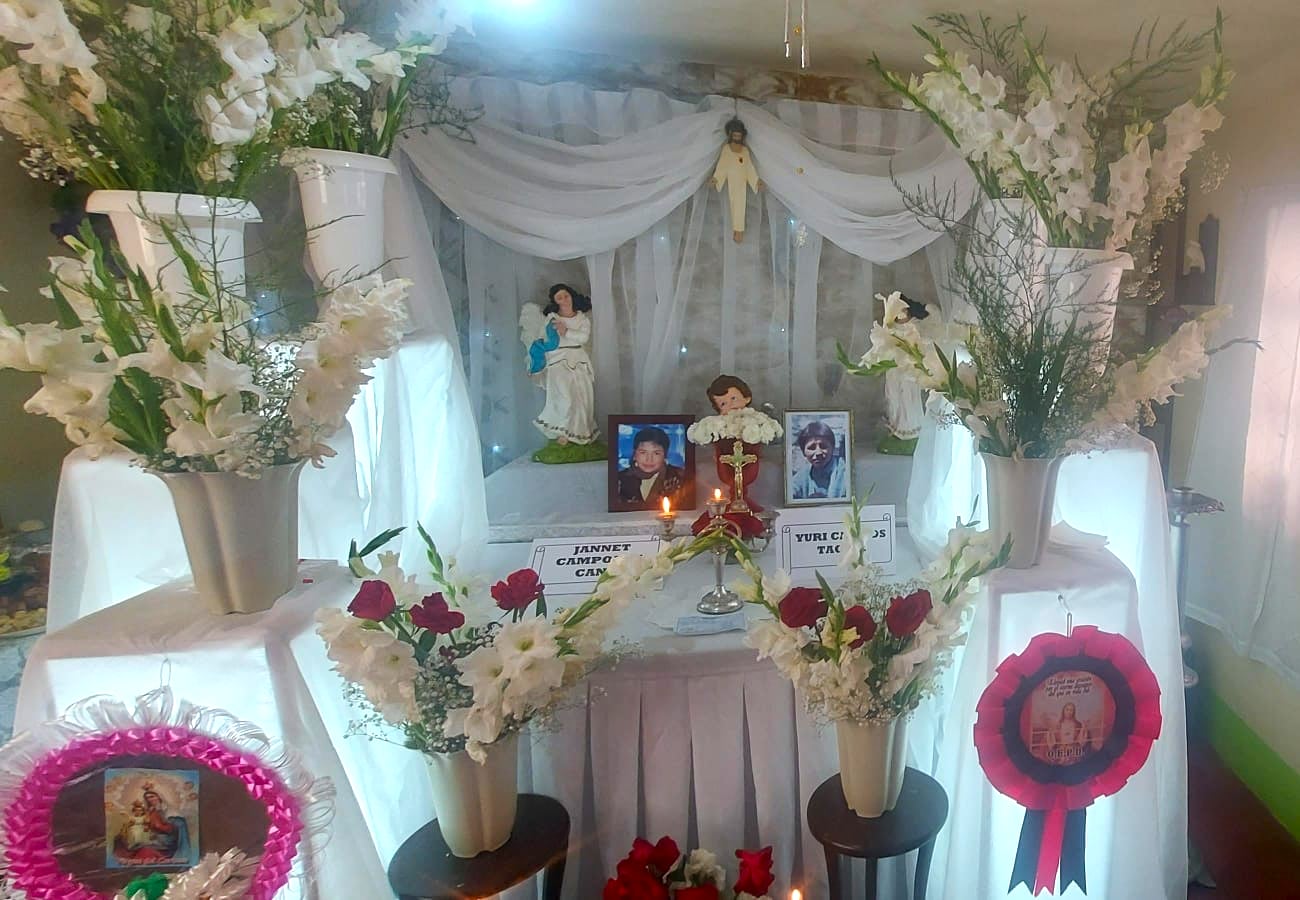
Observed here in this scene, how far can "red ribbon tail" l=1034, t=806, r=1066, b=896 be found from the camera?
1.16 meters

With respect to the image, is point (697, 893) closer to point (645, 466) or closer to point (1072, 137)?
point (645, 466)

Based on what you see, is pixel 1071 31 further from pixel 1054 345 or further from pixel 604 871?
pixel 604 871

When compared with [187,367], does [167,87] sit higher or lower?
higher

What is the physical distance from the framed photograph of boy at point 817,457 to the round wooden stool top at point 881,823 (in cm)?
98

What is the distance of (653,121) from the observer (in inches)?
90.0

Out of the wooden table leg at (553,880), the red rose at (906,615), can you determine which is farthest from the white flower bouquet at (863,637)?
the wooden table leg at (553,880)

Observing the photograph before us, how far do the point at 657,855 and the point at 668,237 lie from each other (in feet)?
5.87

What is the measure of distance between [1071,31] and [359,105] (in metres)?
1.86

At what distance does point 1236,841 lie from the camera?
6.63 ft

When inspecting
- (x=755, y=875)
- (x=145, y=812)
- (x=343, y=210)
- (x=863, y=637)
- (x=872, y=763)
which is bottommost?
(x=755, y=875)

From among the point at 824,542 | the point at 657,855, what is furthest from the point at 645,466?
the point at 657,855

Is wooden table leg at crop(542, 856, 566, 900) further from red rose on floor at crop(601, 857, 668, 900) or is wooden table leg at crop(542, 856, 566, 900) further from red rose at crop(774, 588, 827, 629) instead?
red rose at crop(774, 588, 827, 629)

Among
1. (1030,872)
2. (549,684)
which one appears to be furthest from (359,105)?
(1030,872)

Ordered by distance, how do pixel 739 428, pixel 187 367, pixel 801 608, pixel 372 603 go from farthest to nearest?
pixel 739 428
pixel 801 608
pixel 372 603
pixel 187 367
